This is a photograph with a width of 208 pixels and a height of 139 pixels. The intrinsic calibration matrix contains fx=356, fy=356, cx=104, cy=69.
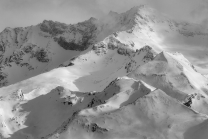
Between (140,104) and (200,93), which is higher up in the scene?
(200,93)

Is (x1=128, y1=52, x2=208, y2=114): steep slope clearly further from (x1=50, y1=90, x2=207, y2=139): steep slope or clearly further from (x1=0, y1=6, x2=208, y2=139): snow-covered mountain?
(x1=50, y1=90, x2=207, y2=139): steep slope

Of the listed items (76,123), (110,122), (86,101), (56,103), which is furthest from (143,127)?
(56,103)

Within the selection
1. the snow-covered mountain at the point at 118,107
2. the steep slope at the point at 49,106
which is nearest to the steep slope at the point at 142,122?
the snow-covered mountain at the point at 118,107

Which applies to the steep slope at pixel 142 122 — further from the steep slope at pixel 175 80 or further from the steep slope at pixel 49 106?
the steep slope at pixel 175 80

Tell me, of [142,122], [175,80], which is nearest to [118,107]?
[142,122]

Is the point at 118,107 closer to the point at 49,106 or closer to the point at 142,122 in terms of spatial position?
the point at 142,122

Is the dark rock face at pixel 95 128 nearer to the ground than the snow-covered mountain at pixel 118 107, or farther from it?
nearer to the ground

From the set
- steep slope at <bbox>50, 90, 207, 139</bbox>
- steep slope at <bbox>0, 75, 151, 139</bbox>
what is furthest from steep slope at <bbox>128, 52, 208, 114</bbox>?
steep slope at <bbox>50, 90, 207, 139</bbox>

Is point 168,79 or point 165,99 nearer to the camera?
point 165,99

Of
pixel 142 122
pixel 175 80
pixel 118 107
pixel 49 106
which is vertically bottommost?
pixel 142 122

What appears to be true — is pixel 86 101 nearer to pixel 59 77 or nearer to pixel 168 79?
pixel 168 79

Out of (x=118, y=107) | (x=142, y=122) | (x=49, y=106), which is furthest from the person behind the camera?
(x=49, y=106)
